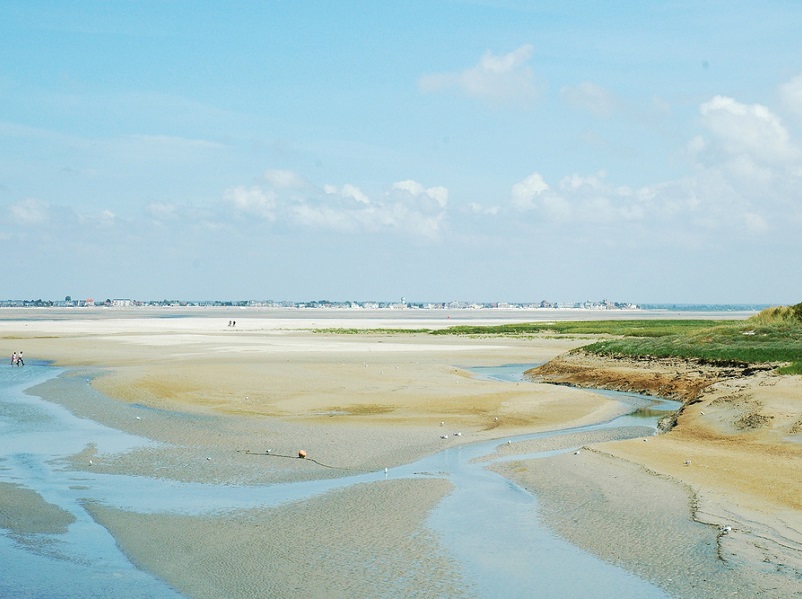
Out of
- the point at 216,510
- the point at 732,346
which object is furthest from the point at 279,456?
the point at 732,346

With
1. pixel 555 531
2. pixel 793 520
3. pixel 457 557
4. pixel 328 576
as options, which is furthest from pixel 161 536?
pixel 793 520

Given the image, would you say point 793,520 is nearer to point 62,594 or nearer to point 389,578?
point 389,578

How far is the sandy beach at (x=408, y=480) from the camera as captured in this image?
11266 millimetres

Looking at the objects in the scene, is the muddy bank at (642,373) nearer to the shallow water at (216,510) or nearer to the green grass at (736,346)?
the green grass at (736,346)

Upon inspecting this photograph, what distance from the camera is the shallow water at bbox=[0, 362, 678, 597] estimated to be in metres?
10.8

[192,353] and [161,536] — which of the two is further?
[192,353]

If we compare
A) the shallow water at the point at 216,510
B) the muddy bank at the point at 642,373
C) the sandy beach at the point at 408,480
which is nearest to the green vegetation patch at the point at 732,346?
the muddy bank at the point at 642,373

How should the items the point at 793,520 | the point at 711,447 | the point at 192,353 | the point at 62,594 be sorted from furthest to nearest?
the point at 192,353 → the point at 711,447 → the point at 793,520 → the point at 62,594

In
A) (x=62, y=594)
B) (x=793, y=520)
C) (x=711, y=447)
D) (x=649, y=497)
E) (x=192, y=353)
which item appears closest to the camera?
(x=62, y=594)

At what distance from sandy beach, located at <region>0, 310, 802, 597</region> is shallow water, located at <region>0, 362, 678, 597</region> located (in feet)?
1.06

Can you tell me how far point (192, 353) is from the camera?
54.9 metres

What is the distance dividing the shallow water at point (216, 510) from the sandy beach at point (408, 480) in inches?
12.7

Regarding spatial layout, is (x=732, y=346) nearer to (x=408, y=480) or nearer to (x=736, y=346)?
(x=736, y=346)

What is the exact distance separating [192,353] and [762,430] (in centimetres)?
4120
